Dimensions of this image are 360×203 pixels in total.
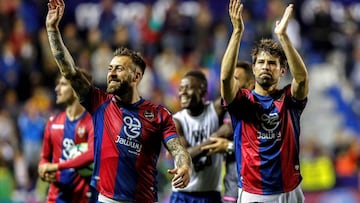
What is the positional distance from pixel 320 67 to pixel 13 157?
9499 mm

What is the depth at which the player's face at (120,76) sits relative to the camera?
8.64 m

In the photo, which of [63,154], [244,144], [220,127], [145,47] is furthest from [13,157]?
[244,144]

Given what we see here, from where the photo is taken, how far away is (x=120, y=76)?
8688mm

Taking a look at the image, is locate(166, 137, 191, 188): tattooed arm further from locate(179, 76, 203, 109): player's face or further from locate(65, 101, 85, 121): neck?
locate(65, 101, 85, 121): neck

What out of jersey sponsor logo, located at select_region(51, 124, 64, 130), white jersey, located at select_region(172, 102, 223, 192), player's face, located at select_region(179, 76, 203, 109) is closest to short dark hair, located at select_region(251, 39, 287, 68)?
player's face, located at select_region(179, 76, 203, 109)

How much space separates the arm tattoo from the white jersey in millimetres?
1734

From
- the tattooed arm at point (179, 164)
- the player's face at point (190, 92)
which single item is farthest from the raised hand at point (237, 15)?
the player's face at point (190, 92)

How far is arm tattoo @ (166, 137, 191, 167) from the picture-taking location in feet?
27.7

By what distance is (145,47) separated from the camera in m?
22.8

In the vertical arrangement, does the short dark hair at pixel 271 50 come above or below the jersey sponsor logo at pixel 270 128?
above

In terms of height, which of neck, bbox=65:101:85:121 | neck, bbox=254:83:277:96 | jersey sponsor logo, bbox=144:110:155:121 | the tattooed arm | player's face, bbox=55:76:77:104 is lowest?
the tattooed arm

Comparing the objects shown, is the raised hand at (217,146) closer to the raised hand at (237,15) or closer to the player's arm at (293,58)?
the player's arm at (293,58)

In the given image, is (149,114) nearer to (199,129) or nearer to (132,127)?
(132,127)

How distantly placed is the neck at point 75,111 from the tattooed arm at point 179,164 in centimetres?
247
